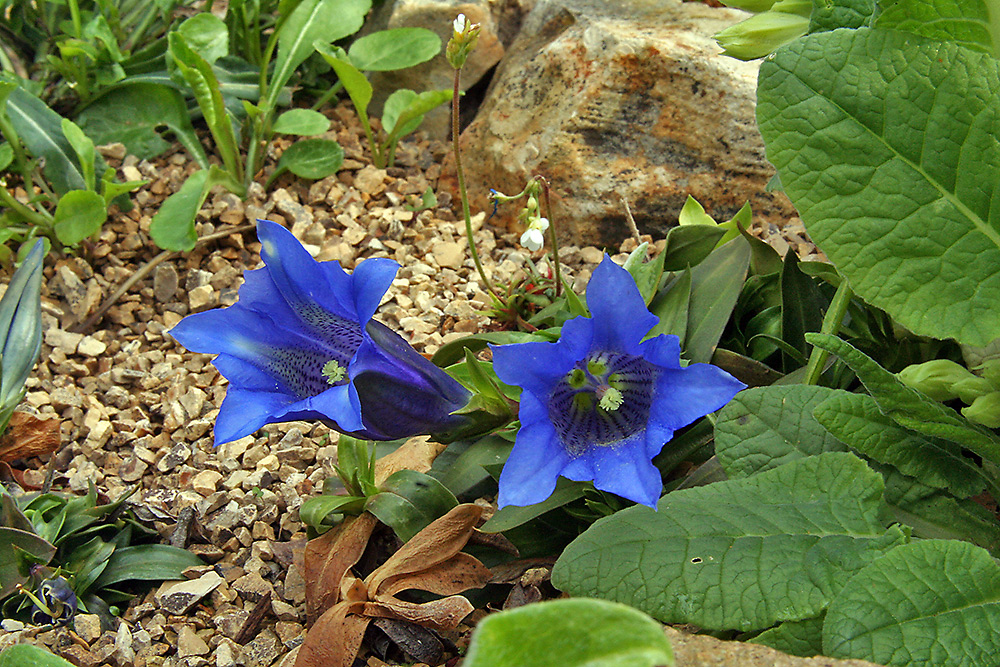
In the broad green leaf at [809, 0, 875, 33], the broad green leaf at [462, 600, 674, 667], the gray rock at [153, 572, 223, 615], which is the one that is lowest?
the gray rock at [153, 572, 223, 615]

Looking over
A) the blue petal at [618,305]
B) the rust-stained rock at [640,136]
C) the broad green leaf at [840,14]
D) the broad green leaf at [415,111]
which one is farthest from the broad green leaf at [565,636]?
the broad green leaf at [415,111]

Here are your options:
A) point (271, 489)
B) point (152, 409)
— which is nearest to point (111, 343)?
point (152, 409)

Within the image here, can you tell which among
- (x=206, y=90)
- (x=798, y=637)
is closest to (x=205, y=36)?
(x=206, y=90)

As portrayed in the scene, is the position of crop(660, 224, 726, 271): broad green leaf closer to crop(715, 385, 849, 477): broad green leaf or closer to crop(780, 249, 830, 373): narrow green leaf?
crop(780, 249, 830, 373): narrow green leaf

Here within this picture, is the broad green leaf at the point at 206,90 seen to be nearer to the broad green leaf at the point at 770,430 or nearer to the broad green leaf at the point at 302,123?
the broad green leaf at the point at 302,123

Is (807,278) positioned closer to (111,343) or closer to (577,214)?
(577,214)

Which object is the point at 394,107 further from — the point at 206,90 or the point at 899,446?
the point at 899,446

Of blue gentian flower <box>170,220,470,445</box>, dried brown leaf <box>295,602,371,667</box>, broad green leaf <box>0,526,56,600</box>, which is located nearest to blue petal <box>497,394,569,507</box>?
blue gentian flower <box>170,220,470,445</box>
